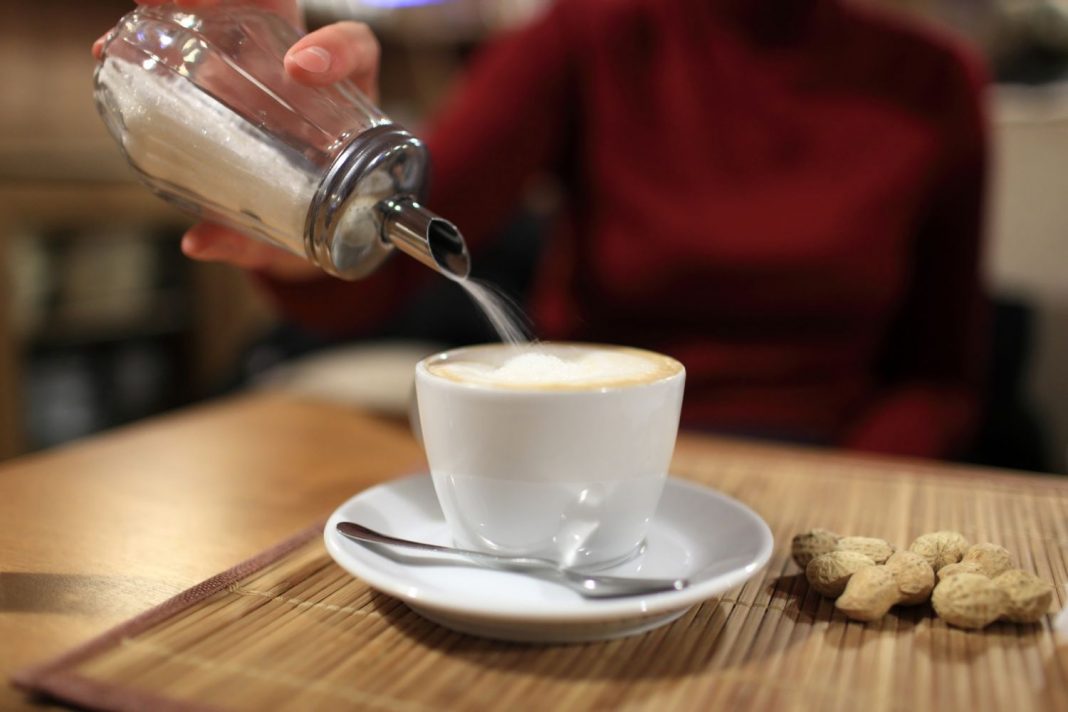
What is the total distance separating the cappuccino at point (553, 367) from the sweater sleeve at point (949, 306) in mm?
647

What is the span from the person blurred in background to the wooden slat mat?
0.61 m

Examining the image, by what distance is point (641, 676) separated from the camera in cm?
40

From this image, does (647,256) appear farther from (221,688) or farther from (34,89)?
(34,89)

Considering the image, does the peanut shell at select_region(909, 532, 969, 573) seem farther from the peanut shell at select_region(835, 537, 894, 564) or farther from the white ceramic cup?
the white ceramic cup

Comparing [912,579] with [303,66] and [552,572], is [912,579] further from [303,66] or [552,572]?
[303,66]

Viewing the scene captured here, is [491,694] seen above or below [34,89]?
below

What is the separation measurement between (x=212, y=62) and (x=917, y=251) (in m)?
1.03

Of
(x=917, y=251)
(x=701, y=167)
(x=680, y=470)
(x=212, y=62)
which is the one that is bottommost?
(x=680, y=470)

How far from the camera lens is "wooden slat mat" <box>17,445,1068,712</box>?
0.38 metres

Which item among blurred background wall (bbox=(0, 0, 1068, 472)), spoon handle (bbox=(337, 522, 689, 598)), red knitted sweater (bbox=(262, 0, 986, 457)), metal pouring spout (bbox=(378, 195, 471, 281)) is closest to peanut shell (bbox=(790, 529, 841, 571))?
spoon handle (bbox=(337, 522, 689, 598))

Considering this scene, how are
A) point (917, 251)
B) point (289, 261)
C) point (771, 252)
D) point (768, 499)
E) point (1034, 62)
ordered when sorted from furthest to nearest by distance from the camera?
point (1034, 62) < point (917, 251) < point (771, 252) < point (289, 261) < point (768, 499)

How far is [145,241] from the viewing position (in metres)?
2.36

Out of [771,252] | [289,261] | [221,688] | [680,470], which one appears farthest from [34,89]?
[221,688]

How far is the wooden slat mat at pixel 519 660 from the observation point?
1.25 feet
